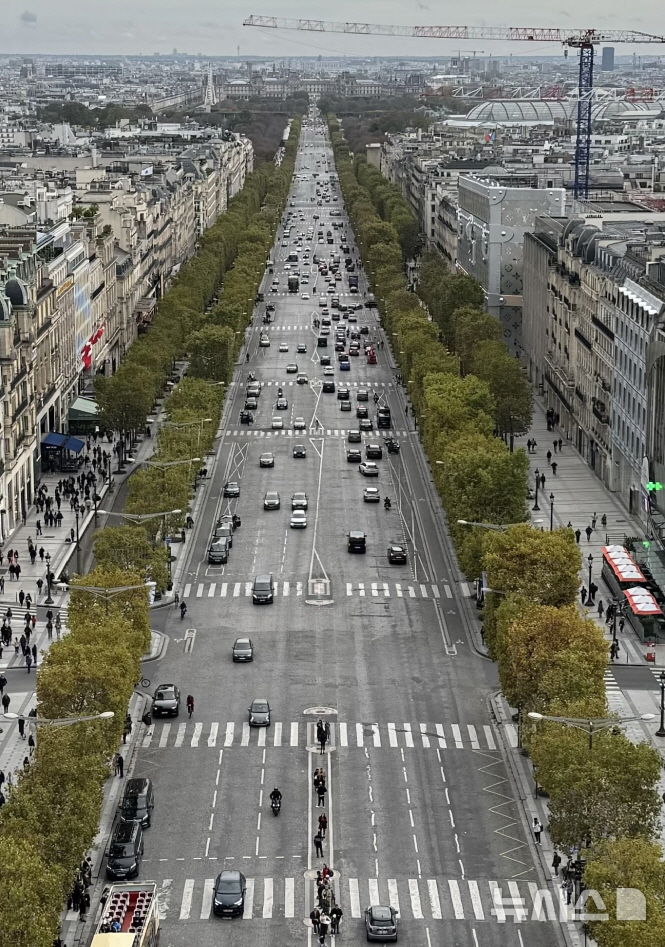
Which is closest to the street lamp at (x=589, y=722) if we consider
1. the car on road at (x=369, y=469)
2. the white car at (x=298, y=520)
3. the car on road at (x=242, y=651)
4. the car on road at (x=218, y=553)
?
the car on road at (x=242, y=651)

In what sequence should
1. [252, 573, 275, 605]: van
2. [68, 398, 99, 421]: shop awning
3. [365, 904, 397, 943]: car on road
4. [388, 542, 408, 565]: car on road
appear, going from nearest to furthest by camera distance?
[365, 904, 397, 943]: car on road, [252, 573, 275, 605]: van, [388, 542, 408, 565]: car on road, [68, 398, 99, 421]: shop awning

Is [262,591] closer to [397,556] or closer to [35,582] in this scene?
[397,556]

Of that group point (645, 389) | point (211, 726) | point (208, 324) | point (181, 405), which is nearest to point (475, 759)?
point (211, 726)

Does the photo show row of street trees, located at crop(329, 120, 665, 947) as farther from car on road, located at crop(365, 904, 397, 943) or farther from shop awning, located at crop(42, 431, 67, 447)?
shop awning, located at crop(42, 431, 67, 447)

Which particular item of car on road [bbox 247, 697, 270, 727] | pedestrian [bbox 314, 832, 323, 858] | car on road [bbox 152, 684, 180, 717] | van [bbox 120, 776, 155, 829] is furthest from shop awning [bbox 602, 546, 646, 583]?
van [bbox 120, 776, 155, 829]

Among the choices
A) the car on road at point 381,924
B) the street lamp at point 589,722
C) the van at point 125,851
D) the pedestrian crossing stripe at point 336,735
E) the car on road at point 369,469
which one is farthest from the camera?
the car on road at point 369,469

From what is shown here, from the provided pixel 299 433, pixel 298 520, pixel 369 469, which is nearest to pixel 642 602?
pixel 298 520

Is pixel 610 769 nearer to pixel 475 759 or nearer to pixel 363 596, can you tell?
pixel 475 759

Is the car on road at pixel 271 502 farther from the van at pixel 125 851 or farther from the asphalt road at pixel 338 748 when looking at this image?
the van at pixel 125 851
